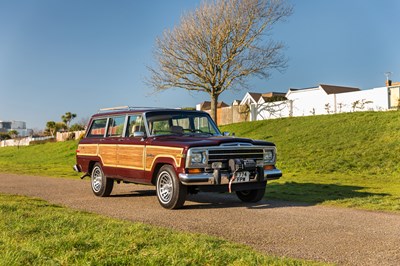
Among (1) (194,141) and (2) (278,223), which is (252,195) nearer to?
(1) (194,141)

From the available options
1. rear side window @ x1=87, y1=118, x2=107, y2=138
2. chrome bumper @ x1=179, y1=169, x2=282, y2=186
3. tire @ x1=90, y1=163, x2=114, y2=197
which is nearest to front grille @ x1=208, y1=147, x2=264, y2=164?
chrome bumper @ x1=179, y1=169, x2=282, y2=186

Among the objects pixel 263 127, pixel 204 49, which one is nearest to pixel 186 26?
pixel 204 49

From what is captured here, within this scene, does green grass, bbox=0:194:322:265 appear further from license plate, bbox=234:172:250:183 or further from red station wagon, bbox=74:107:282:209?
license plate, bbox=234:172:250:183

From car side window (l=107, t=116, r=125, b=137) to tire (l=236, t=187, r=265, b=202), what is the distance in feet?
10.4

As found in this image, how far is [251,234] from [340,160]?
47.8ft

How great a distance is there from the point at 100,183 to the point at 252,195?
12.4 ft

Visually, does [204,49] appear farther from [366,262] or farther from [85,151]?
[366,262]

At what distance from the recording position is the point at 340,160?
19.6 meters

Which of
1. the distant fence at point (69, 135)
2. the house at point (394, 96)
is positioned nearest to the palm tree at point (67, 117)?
the distant fence at point (69, 135)

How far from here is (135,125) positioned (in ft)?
32.2

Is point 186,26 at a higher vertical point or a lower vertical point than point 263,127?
higher

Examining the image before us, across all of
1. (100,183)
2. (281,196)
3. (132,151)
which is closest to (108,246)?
(132,151)

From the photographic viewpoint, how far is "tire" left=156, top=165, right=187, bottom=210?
8.23 m

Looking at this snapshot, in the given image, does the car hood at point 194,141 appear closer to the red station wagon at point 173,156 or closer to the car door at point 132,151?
the red station wagon at point 173,156
